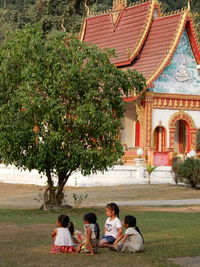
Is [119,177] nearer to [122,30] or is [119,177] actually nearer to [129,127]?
[129,127]

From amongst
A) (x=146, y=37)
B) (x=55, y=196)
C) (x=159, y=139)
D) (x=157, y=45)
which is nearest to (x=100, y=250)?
(x=55, y=196)

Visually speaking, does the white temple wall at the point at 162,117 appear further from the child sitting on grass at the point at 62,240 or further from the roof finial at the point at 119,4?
the child sitting on grass at the point at 62,240

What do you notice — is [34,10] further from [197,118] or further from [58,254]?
[58,254]

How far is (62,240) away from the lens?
11.5m

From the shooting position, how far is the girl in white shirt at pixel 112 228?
1196 centimetres

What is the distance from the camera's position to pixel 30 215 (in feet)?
63.7

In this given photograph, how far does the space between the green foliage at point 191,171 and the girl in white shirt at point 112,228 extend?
58.6 ft

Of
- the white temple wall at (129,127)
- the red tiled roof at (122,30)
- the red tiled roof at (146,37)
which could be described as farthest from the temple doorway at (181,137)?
the red tiled roof at (122,30)

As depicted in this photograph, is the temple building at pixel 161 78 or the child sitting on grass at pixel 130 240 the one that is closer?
the child sitting on grass at pixel 130 240

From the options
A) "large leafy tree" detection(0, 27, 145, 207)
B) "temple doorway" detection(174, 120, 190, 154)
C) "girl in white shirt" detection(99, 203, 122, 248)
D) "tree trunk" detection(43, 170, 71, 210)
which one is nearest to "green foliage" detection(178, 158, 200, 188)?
"large leafy tree" detection(0, 27, 145, 207)

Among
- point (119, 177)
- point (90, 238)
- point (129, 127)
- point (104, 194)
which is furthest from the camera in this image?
point (129, 127)

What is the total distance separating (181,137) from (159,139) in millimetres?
2590

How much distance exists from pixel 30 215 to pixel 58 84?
3544mm

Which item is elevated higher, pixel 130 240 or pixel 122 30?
pixel 122 30
